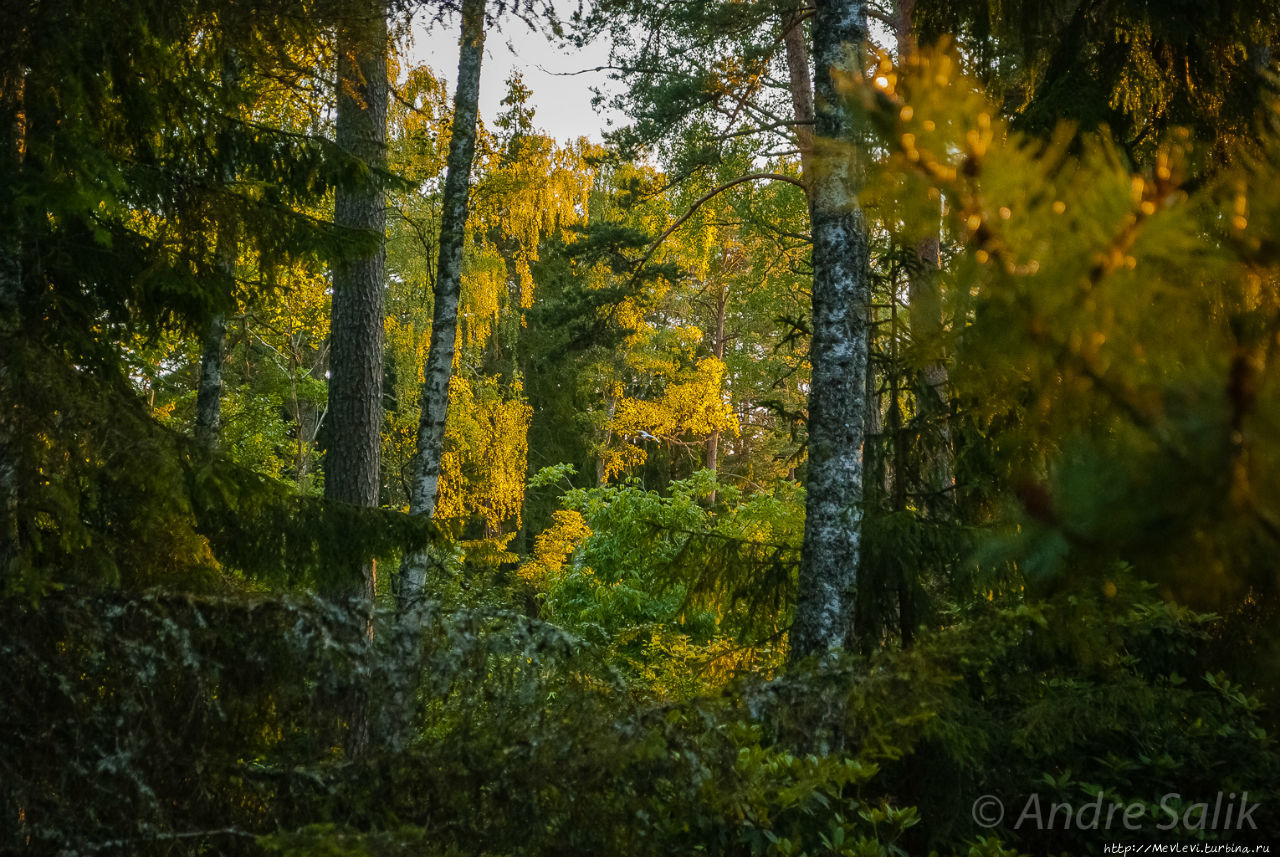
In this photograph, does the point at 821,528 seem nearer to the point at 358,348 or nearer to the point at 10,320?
the point at 10,320

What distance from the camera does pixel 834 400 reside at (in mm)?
5184

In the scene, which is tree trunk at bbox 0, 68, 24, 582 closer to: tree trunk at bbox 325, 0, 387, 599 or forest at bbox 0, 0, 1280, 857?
→ forest at bbox 0, 0, 1280, 857

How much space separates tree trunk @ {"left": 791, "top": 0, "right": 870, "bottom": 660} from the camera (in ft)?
16.5

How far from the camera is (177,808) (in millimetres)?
2828

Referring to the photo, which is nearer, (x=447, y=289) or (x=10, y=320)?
(x=10, y=320)

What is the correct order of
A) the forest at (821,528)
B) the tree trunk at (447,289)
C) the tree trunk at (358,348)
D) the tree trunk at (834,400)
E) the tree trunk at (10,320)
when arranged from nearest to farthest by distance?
the forest at (821,528) < the tree trunk at (10,320) < the tree trunk at (834,400) < the tree trunk at (447,289) < the tree trunk at (358,348)

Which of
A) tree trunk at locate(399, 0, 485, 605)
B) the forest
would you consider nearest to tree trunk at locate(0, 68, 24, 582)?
the forest

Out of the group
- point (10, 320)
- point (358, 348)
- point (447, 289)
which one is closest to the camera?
point (10, 320)

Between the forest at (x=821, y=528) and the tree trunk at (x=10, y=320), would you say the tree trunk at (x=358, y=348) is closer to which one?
the forest at (x=821, y=528)

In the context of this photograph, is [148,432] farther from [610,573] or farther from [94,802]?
[610,573]

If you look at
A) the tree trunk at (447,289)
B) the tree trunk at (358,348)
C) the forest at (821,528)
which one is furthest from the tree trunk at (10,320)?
the tree trunk at (447,289)

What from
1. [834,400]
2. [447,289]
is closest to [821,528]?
[834,400]

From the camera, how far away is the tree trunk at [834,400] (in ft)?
16.5

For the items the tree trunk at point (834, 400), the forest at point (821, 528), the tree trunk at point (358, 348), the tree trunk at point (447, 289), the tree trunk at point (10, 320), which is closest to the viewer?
the forest at point (821, 528)
